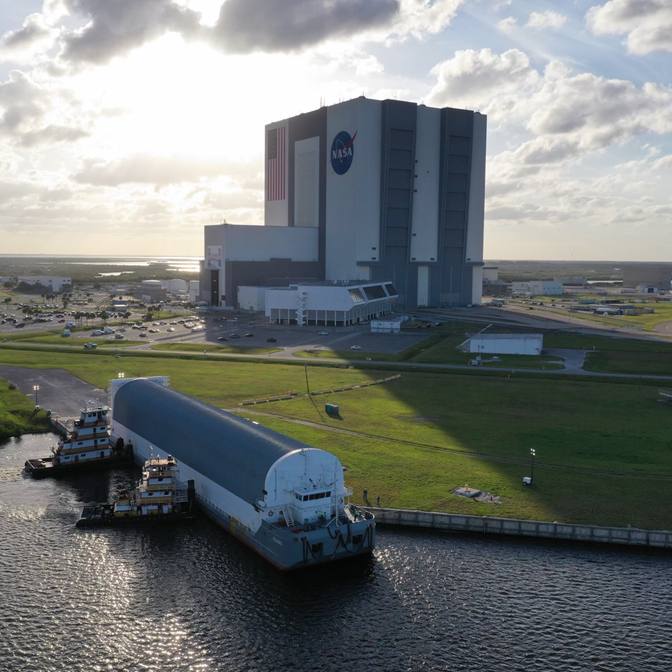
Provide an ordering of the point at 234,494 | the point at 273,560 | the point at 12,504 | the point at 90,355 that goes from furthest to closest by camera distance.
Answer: the point at 90,355 < the point at 12,504 < the point at 234,494 < the point at 273,560

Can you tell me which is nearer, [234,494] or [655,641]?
[655,641]

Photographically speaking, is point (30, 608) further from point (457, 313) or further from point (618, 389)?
point (457, 313)

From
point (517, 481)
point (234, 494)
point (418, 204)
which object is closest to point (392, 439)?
point (517, 481)

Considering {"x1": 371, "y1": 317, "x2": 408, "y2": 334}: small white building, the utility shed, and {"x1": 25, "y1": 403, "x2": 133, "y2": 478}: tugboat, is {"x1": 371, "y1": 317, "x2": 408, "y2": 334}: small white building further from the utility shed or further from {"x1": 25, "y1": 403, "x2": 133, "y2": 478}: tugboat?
{"x1": 25, "y1": 403, "x2": 133, "y2": 478}: tugboat

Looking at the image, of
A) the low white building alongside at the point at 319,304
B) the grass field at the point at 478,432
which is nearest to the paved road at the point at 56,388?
the grass field at the point at 478,432

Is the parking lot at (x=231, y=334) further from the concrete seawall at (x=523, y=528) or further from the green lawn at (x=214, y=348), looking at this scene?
the concrete seawall at (x=523, y=528)

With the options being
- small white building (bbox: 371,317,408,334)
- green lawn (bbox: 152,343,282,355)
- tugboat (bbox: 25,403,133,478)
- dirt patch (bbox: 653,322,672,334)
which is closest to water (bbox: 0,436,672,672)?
tugboat (bbox: 25,403,133,478)

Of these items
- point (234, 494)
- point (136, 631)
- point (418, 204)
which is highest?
point (418, 204)
